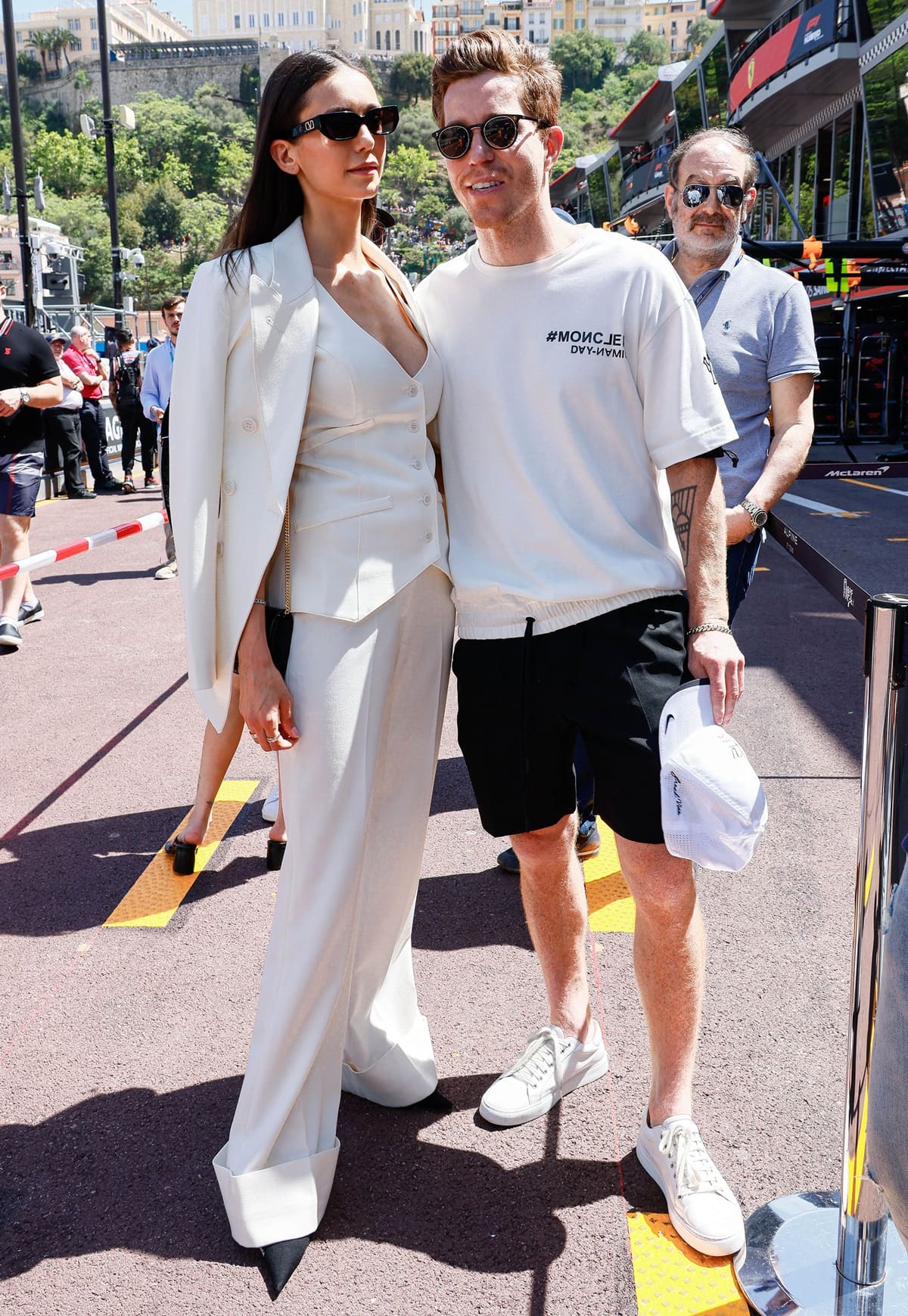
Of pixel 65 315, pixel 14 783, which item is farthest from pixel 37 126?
pixel 14 783

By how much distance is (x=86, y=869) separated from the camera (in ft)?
13.3

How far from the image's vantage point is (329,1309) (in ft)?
6.86

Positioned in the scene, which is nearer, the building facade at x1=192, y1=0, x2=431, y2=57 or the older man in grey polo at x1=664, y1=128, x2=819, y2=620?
the older man in grey polo at x1=664, y1=128, x2=819, y2=620

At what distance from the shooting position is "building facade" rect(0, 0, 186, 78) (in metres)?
146

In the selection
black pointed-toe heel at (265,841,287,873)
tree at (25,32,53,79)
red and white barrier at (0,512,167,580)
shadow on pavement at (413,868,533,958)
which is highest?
tree at (25,32,53,79)

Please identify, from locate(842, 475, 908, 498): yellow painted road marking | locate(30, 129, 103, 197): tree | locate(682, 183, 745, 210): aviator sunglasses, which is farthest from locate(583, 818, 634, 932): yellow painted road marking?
locate(30, 129, 103, 197): tree

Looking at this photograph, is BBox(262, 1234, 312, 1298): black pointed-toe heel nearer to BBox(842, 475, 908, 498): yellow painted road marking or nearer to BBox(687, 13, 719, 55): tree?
BBox(842, 475, 908, 498): yellow painted road marking

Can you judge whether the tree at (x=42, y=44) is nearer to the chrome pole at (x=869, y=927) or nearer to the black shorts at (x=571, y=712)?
the black shorts at (x=571, y=712)

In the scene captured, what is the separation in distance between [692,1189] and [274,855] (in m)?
2.06

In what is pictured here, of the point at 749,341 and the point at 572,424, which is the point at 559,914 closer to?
the point at 572,424

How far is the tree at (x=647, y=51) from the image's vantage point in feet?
538

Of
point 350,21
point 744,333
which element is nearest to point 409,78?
point 350,21

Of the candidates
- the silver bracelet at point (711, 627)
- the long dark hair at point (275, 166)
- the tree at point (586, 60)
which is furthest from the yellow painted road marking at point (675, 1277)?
the tree at point (586, 60)

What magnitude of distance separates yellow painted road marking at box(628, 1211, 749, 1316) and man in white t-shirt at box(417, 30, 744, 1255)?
0.04m
